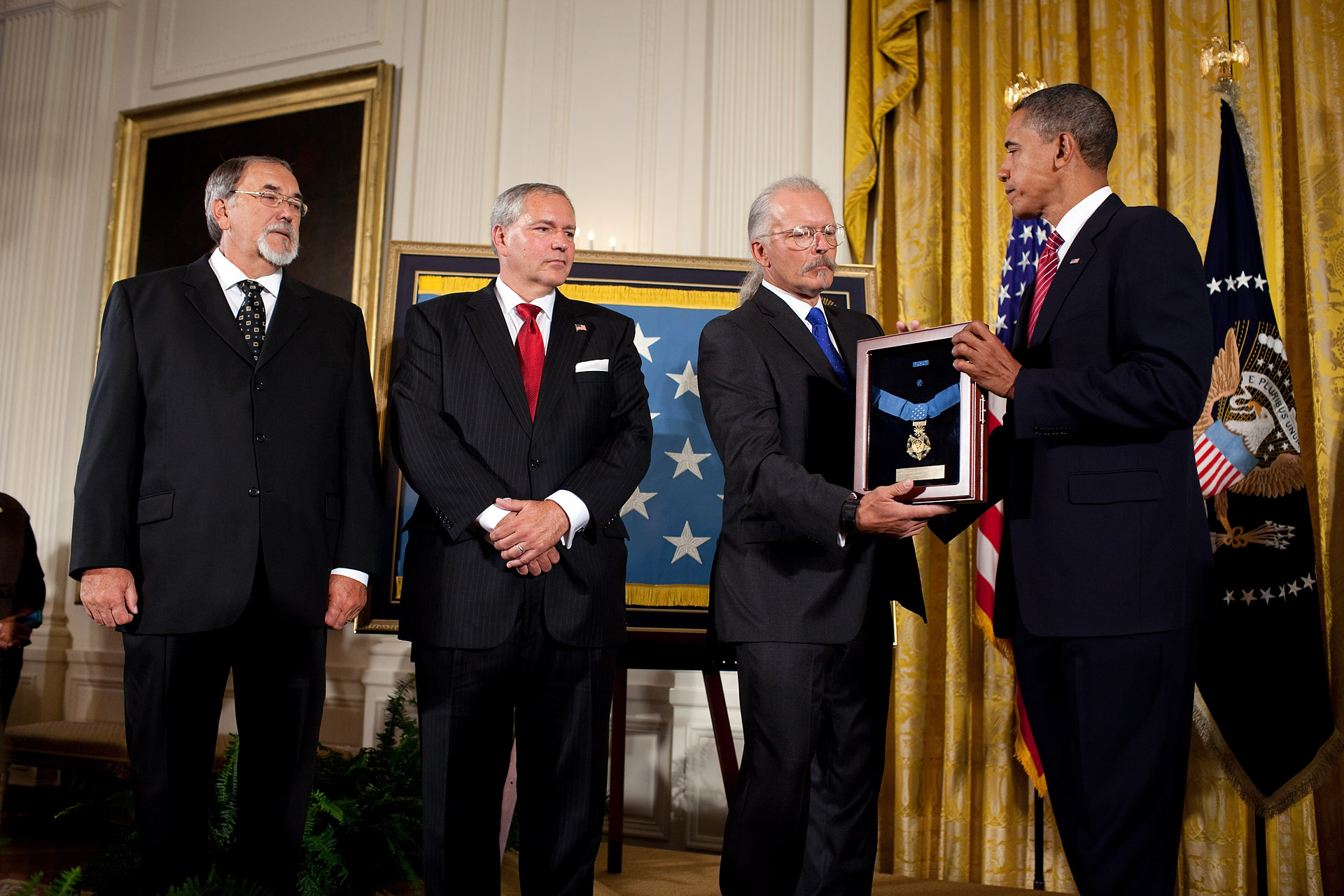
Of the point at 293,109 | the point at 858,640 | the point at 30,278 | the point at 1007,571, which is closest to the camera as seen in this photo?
the point at 1007,571

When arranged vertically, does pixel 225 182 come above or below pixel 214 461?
above

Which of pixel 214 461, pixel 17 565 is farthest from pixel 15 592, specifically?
pixel 214 461

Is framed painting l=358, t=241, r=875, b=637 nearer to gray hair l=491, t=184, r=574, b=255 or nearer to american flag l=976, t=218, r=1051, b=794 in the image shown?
american flag l=976, t=218, r=1051, b=794

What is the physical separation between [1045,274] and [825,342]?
0.54m

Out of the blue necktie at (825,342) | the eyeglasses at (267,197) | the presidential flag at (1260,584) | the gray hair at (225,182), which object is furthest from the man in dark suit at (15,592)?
the presidential flag at (1260,584)

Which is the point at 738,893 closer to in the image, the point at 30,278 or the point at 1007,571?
the point at 1007,571

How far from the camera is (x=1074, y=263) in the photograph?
2098 mm

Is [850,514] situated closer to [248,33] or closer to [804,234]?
[804,234]

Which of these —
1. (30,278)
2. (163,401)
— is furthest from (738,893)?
(30,278)

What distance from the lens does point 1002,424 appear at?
228cm

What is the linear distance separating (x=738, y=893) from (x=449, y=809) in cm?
66

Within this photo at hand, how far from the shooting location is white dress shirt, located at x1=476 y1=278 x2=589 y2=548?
92.7 inches

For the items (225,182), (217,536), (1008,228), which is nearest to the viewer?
(217,536)

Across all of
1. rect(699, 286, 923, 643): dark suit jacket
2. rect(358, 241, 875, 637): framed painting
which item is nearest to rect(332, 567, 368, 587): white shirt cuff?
rect(699, 286, 923, 643): dark suit jacket
